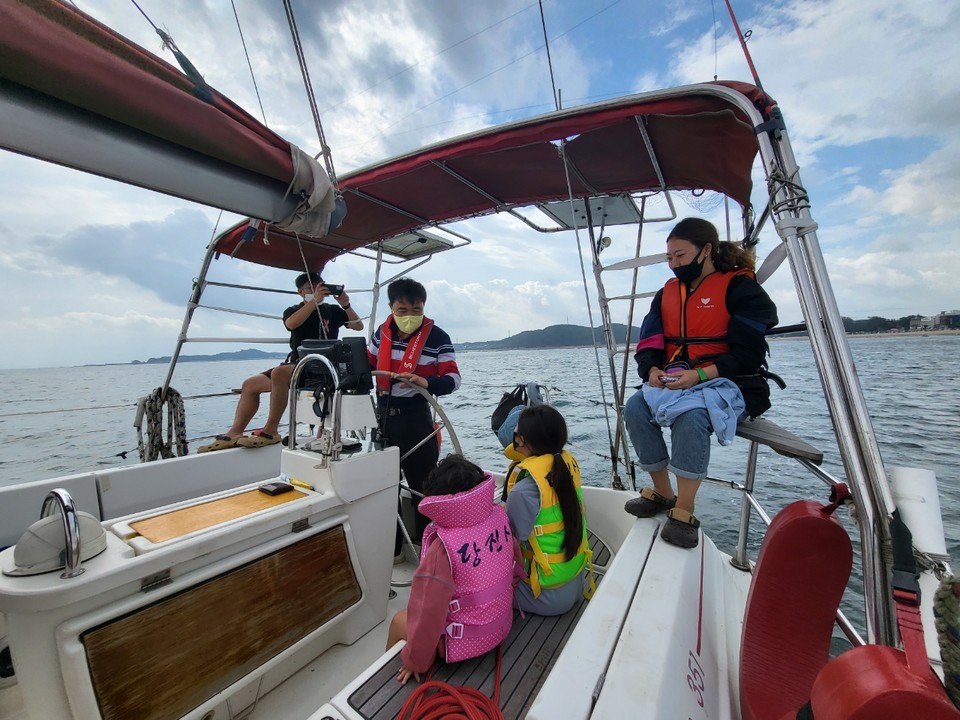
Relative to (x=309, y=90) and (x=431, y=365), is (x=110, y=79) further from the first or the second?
→ (x=431, y=365)

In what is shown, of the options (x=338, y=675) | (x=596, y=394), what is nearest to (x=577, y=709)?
(x=338, y=675)

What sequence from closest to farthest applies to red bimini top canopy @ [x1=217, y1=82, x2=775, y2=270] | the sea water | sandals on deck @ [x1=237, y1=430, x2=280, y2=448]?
red bimini top canopy @ [x1=217, y1=82, x2=775, y2=270] < sandals on deck @ [x1=237, y1=430, x2=280, y2=448] < the sea water

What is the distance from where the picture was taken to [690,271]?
6.53 feet

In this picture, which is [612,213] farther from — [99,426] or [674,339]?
[99,426]

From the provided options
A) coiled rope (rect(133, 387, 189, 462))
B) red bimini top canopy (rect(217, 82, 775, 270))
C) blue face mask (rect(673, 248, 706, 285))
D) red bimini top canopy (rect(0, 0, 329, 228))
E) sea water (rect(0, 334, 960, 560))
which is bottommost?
sea water (rect(0, 334, 960, 560))

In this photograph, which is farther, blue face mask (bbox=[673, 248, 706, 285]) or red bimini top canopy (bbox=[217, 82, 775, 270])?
blue face mask (bbox=[673, 248, 706, 285])

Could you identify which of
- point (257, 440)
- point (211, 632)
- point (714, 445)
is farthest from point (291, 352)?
point (714, 445)

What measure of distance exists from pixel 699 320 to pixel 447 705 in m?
1.79

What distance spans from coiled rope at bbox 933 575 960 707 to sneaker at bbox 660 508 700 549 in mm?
1083

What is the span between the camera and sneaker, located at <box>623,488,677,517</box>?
193 centimetres

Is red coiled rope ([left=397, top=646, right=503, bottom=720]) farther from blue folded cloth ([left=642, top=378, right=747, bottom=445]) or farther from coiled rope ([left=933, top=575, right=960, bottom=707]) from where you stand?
blue folded cloth ([left=642, top=378, right=747, bottom=445])

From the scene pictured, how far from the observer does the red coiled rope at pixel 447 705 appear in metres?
1.14

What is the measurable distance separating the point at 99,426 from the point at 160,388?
10.4m

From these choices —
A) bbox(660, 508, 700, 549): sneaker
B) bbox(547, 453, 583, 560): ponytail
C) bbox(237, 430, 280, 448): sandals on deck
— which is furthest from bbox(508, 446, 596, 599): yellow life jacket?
bbox(237, 430, 280, 448): sandals on deck
